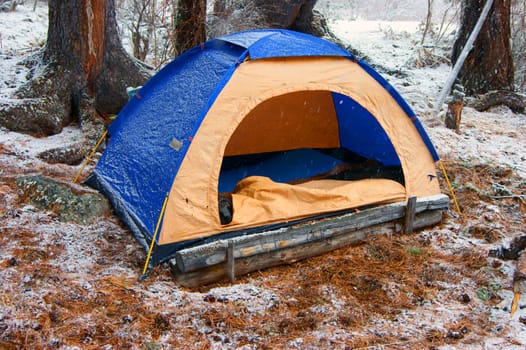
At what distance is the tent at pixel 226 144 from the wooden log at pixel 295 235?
4.5 inches

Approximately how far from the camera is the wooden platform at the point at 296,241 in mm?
3074

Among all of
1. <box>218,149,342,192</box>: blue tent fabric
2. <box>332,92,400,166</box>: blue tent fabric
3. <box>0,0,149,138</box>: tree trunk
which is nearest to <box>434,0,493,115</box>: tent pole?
<box>332,92,400,166</box>: blue tent fabric

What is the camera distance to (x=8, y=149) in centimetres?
479

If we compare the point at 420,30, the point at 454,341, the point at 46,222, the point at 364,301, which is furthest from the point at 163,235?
the point at 420,30

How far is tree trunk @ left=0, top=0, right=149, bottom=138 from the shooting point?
5109 mm

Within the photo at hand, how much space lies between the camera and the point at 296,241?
343 centimetres

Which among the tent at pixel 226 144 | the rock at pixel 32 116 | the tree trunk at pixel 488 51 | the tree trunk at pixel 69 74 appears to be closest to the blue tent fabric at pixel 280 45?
the tent at pixel 226 144

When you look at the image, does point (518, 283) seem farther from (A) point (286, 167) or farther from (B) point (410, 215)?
(A) point (286, 167)

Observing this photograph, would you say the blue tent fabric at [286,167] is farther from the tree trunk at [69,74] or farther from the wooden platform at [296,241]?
the tree trunk at [69,74]

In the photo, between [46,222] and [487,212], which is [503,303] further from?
[46,222]

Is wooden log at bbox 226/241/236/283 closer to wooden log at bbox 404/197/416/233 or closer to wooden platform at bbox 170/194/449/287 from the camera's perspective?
wooden platform at bbox 170/194/449/287

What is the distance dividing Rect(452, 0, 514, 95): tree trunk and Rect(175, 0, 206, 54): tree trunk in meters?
4.62

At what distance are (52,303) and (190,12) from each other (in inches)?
176

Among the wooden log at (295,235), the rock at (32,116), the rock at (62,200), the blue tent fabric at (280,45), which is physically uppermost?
the blue tent fabric at (280,45)
